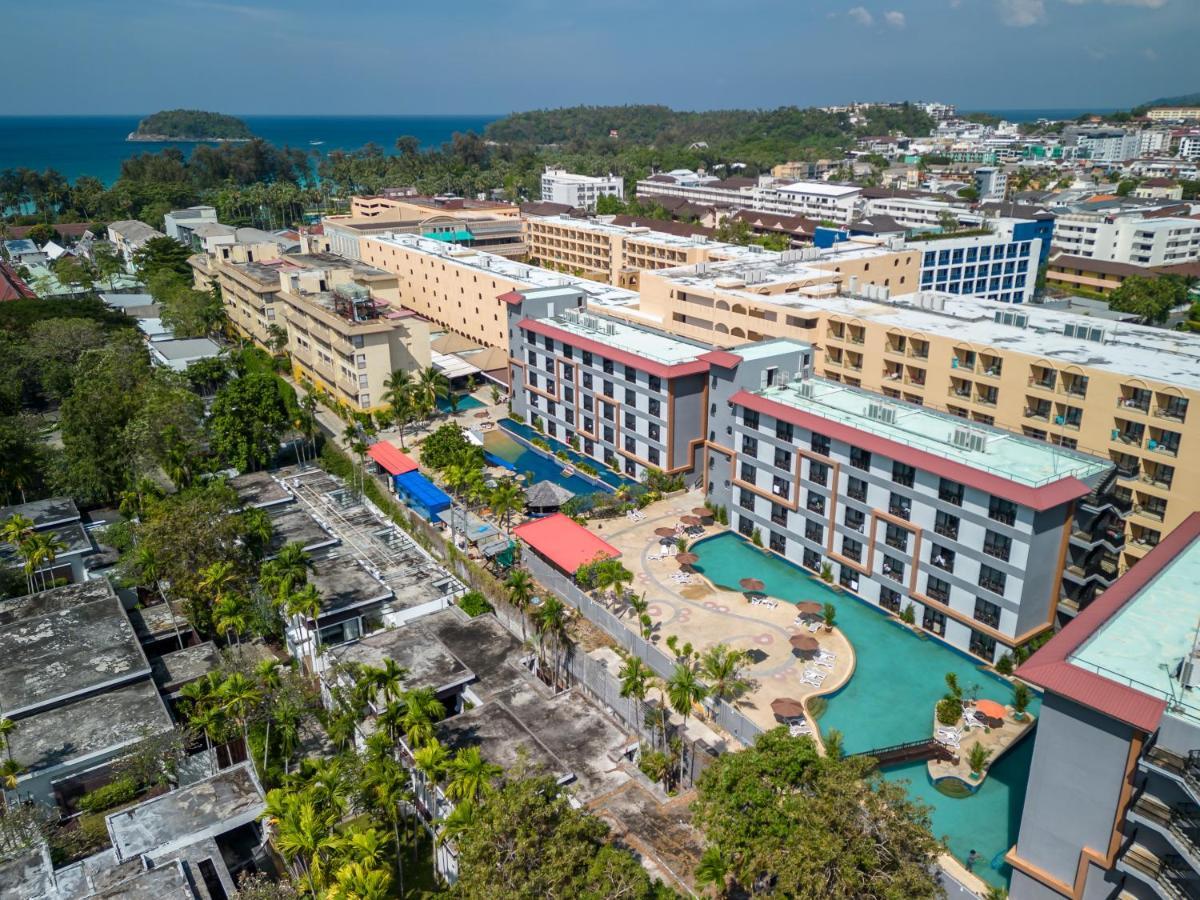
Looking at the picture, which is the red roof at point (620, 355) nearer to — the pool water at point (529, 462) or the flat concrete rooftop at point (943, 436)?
the flat concrete rooftop at point (943, 436)

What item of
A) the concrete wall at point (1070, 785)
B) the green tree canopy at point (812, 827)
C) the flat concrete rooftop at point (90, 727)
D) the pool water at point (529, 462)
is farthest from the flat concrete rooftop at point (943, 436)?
Result: the flat concrete rooftop at point (90, 727)

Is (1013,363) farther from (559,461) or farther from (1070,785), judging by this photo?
(1070,785)

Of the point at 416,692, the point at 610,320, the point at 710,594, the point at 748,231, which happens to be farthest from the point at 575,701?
the point at 748,231

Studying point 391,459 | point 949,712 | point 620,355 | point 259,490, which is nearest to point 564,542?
point 620,355

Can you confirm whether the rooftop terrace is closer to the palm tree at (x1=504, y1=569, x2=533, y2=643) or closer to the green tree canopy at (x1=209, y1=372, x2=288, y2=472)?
the green tree canopy at (x1=209, y1=372, x2=288, y2=472)

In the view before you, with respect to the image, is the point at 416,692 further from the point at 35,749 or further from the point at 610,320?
the point at 610,320
